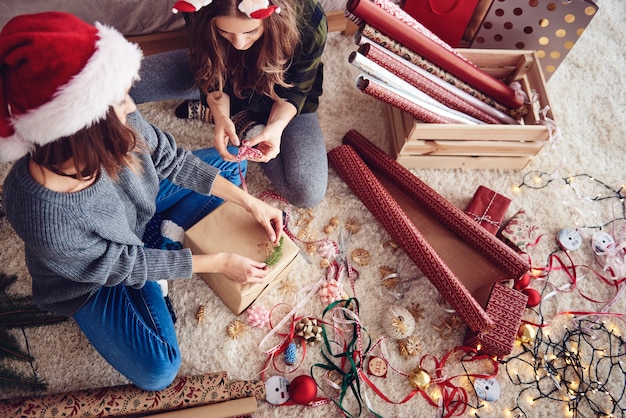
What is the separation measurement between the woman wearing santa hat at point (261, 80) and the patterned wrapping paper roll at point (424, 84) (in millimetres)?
138

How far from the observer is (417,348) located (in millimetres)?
1349

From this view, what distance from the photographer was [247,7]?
0.90 m

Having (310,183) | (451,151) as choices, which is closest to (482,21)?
(451,151)

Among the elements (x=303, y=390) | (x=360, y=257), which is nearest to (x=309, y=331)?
(x=303, y=390)

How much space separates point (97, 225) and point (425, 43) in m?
0.96

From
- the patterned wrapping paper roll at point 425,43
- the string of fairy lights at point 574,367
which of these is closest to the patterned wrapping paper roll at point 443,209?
the string of fairy lights at point 574,367

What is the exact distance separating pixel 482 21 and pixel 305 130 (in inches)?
28.1

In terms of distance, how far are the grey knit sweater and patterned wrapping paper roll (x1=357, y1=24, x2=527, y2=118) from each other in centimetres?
55

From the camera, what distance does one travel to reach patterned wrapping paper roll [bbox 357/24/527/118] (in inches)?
48.6

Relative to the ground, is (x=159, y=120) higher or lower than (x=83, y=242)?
lower

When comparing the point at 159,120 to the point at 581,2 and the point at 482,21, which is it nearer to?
the point at 482,21

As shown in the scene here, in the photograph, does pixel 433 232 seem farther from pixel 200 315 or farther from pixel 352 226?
pixel 200 315

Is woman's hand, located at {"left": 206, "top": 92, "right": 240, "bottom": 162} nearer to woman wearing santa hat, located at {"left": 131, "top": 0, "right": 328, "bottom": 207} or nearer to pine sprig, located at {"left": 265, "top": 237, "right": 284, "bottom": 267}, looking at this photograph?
woman wearing santa hat, located at {"left": 131, "top": 0, "right": 328, "bottom": 207}

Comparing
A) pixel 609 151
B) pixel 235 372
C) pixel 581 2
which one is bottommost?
pixel 235 372
